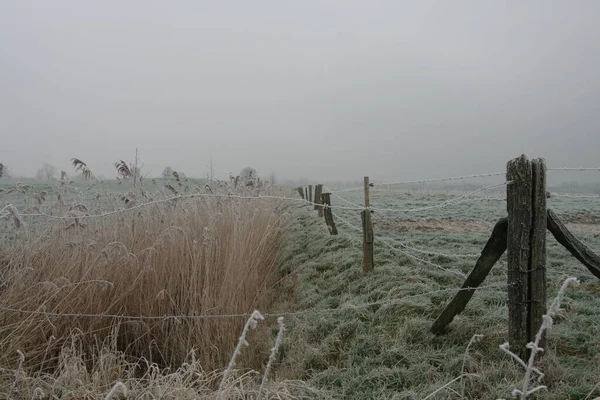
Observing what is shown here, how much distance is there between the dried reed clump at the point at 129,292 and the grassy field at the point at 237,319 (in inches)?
0.6

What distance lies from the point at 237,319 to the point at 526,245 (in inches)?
109

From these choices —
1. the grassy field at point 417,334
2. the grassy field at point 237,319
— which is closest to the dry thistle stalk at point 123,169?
the grassy field at point 237,319

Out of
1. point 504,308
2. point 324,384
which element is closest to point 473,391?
point 324,384

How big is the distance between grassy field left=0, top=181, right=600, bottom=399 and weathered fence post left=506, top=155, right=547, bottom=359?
0.90ft

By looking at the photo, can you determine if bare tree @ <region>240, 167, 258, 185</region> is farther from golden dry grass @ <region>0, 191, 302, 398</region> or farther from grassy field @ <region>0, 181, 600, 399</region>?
golden dry grass @ <region>0, 191, 302, 398</region>

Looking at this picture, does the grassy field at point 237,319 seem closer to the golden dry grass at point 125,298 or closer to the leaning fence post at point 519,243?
the golden dry grass at point 125,298

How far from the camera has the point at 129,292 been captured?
378 centimetres

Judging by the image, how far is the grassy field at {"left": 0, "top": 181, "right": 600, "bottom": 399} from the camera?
2441 millimetres

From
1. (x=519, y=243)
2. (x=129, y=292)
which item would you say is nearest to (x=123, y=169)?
(x=129, y=292)

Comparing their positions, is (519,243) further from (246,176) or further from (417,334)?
(246,176)

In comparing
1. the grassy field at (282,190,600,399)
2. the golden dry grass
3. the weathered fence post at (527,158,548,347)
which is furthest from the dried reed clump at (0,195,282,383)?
the weathered fence post at (527,158,548,347)

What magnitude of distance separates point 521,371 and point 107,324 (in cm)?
343

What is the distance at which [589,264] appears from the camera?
8.07 ft

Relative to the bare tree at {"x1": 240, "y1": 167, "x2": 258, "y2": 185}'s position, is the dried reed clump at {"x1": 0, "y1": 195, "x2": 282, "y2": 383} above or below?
below
